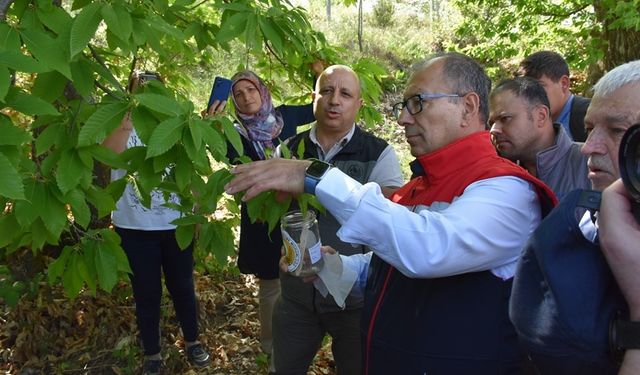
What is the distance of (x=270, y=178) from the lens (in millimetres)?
1610

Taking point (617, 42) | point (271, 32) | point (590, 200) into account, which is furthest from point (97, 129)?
point (617, 42)

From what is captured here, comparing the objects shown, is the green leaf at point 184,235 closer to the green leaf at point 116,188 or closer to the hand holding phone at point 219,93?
the green leaf at point 116,188

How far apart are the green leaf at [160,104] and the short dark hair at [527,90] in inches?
72.1

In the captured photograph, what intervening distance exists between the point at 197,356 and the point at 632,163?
3313mm

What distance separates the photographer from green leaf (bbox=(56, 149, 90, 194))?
1.60 m

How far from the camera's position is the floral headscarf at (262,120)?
313 cm

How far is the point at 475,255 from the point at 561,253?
0.48 metres

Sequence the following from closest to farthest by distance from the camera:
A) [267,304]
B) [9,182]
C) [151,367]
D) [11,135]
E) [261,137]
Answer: [9,182] → [11,135] → [261,137] → [151,367] → [267,304]

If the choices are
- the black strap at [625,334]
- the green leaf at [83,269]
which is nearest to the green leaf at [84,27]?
the green leaf at [83,269]

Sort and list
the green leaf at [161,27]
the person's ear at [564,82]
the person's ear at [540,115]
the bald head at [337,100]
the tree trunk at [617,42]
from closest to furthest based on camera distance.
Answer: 1. the green leaf at [161,27]
2. the person's ear at [540,115]
3. the bald head at [337,100]
4. the person's ear at [564,82]
5. the tree trunk at [617,42]

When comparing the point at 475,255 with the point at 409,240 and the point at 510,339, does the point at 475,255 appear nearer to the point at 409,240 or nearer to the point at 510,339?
the point at 409,240

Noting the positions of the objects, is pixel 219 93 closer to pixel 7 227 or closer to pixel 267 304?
pixel 7 227

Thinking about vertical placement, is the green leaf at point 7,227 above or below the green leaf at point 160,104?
below

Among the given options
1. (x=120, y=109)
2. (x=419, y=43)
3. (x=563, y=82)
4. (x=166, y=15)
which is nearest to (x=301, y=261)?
(x=120, y=109)
